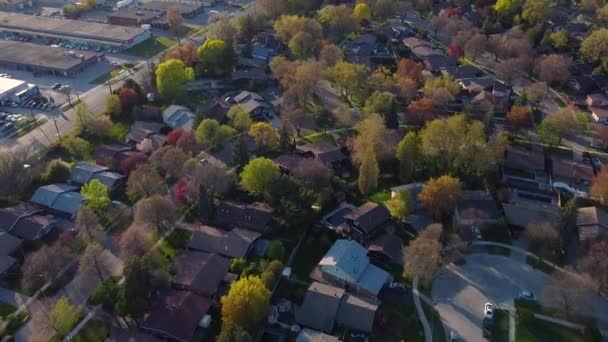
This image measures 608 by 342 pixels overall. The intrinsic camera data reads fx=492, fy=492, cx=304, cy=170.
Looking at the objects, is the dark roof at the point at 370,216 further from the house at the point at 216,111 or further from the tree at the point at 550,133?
the house at the point at 216,111

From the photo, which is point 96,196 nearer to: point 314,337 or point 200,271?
point 200,271

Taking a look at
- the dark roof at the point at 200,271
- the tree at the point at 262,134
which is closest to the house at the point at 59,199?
the dark roof at the point at 200,271

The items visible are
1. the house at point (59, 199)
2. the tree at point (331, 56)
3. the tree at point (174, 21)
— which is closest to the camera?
the house at point (59, 199)

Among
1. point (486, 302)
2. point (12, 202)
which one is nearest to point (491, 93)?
point (486, 302)

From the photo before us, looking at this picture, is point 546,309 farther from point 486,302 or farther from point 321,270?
point 321,270

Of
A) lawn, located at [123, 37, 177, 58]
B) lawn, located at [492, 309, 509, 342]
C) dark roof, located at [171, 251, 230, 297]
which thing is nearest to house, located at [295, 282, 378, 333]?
dark roof, located at [171, 251, 230, 297]

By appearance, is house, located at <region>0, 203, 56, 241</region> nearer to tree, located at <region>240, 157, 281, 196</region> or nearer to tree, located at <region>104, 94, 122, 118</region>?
tree, located at <region>240, 157, 281, 196</region>

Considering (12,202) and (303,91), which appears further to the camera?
(303,91)
